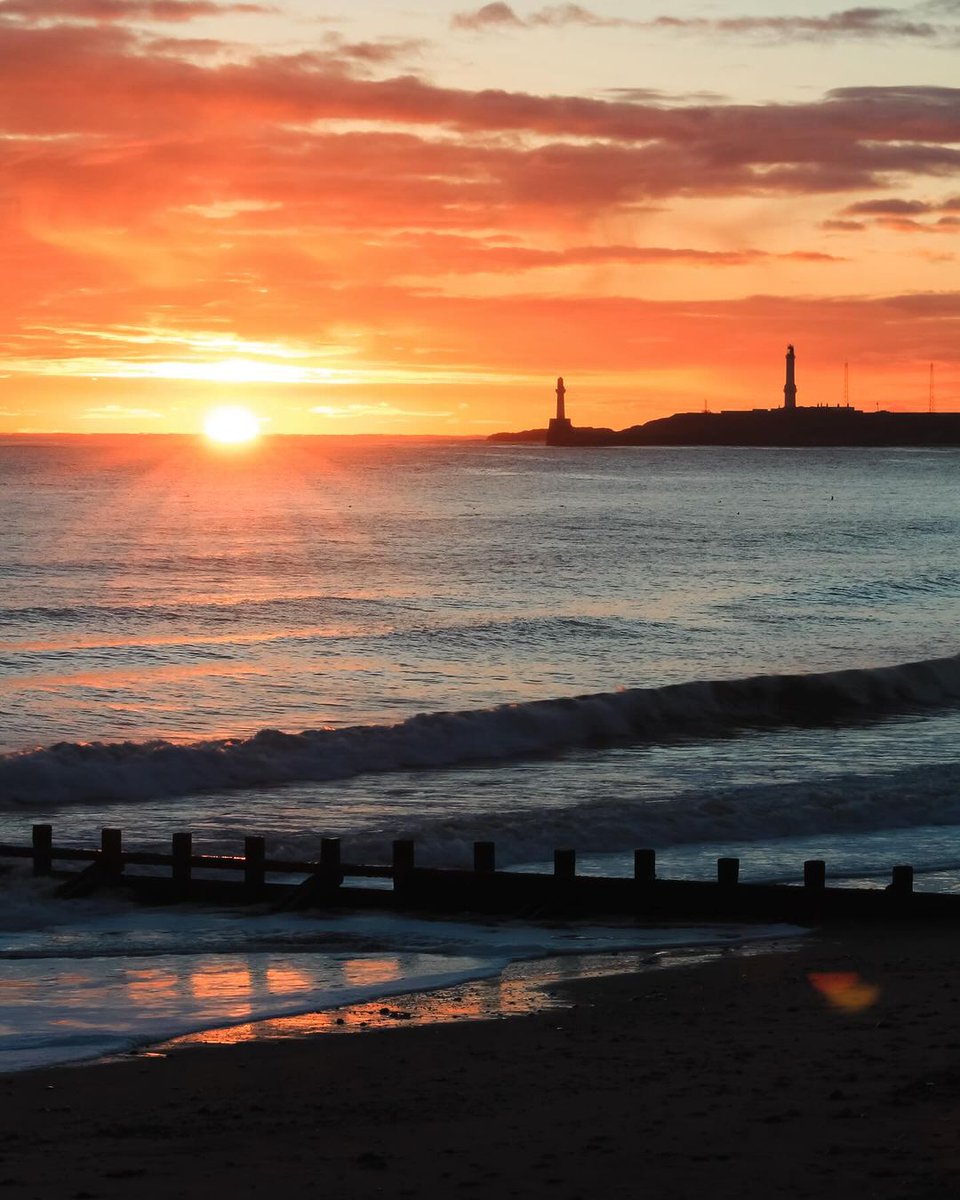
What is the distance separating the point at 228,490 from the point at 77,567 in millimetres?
99430

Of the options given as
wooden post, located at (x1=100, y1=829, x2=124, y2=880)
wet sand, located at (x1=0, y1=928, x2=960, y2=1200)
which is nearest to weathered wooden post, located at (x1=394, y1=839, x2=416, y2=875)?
wooden post, located at (x1=100, y1=829, x2=124, y2=880)

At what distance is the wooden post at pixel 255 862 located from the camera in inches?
666

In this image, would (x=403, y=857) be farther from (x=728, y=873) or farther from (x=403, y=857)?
(x=728, y=873)

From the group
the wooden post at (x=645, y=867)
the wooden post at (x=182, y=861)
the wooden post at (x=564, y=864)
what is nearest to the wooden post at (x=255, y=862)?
the wooden post at (x=182, y=861)

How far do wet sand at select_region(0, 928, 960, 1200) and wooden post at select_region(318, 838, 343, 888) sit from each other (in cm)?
464

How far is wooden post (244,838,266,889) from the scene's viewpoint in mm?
16906

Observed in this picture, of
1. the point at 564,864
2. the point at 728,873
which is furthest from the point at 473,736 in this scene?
the point at 728,873

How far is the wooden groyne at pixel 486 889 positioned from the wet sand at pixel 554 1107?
2957 millimetres

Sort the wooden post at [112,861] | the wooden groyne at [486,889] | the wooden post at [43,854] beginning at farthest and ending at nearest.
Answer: the wooden post at [43,854] < the wooden post at [112,861] < the wooden groyne at [486,889]

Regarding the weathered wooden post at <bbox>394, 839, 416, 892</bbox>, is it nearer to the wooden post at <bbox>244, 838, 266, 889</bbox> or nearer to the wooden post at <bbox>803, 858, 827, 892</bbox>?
the wooden post at <bbox>244, 838, 266, 889</bbox>

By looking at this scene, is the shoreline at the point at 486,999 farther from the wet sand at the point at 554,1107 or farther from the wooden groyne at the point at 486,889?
the wooden groyne at the point at 486,889

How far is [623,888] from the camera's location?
16.3 m

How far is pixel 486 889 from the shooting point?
651 inches

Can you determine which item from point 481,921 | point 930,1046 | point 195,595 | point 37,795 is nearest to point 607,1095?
point 930,1046
